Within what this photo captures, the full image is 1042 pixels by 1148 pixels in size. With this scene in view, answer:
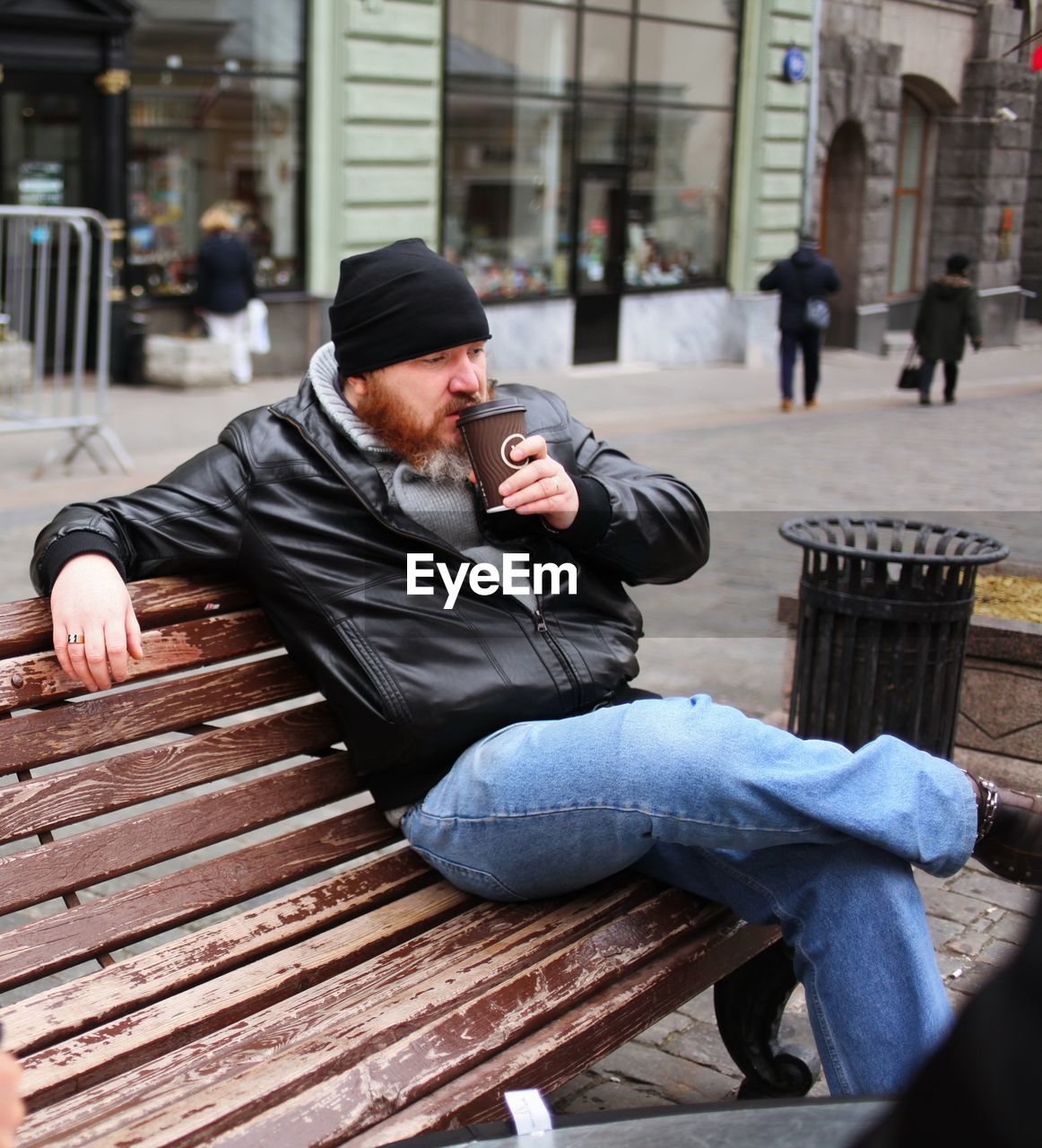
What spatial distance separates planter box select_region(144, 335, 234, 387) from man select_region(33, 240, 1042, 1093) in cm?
1050

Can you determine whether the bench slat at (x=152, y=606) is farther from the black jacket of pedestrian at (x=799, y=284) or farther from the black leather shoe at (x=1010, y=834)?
the black jacket of pedestrian at (x=799, y=284)

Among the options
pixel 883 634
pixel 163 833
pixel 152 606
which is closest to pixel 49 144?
pixel 883 634

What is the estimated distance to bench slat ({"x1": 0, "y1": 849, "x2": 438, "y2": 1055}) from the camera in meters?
2.21

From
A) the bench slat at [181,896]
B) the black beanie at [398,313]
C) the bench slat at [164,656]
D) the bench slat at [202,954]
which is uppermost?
the black beanie at [398,313]

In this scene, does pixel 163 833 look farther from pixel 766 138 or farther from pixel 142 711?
pixel 766 138

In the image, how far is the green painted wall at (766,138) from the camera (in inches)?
764

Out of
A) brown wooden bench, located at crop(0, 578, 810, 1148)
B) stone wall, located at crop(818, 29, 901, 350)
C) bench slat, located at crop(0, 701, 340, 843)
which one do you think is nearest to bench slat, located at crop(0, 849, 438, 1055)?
brown wooden bench, located at crop(0, 578, 810, 1148)

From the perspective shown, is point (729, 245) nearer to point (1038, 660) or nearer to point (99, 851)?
point (1038, 660)

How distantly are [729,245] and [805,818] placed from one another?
60.1ft

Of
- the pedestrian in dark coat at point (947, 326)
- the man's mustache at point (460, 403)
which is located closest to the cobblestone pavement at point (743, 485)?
the pedestrian in dark coat at point (947, 326)

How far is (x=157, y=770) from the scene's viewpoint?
268 cm

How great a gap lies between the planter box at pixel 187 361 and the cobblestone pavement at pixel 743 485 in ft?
0.50

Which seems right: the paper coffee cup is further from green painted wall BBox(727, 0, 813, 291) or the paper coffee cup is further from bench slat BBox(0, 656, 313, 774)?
green painted wall BBox(727, 0, 813, 291)

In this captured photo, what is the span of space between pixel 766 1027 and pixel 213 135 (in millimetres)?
12710
